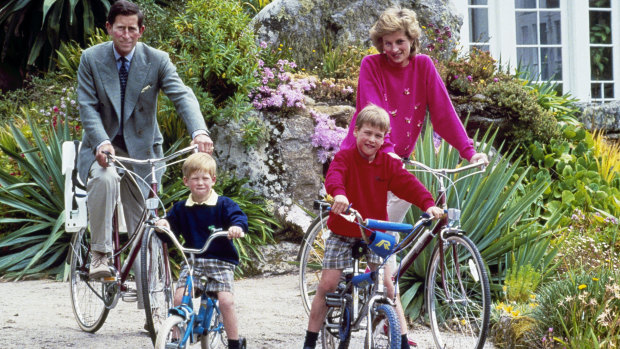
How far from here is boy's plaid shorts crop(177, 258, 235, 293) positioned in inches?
144

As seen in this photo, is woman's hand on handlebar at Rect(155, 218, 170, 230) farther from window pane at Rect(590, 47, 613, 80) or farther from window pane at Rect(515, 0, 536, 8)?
window pane at Rect(590, 47, 613, 80)

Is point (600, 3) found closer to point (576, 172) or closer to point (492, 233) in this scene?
point (576, 172)

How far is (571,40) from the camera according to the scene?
12070mm

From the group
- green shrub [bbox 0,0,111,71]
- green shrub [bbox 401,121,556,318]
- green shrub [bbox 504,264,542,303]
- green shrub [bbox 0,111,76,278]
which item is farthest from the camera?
green shrub [bbox 0,0,111,71]

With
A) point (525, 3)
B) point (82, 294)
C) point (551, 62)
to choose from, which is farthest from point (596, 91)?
point (82, 294)

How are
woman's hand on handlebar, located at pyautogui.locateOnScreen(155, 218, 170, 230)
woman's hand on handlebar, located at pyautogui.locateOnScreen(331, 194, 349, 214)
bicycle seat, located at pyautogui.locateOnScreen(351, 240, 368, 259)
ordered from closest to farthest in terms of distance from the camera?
1. woman's hand on handlebar, located at pyautogui.locateOnScreen(331, 194, 349, 214)
2. woman's hand on handlebar, located at pyautogui.locateOnScreen(155, 218, 170, 230)
3. bicycle seat, located at pyautogui.locateOnScreen(351, 240, 368, 259)

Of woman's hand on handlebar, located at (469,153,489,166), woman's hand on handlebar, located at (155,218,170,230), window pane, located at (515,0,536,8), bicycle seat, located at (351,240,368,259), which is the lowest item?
bicycle seat, located at (351,240,368,259)

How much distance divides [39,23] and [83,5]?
0.78m

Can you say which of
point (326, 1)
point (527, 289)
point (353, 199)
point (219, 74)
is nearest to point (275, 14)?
point (326, 1)

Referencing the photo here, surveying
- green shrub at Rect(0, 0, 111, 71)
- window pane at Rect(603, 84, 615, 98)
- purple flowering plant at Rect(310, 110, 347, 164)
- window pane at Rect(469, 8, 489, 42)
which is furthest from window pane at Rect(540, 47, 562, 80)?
green shrub at Rect(0, 0, 111, 71)

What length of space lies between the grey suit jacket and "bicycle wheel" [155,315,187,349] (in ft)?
4.54

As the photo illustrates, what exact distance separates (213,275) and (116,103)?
4.31 ft

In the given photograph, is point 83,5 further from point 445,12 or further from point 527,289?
point 527,289

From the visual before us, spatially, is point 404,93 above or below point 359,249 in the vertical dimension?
above
